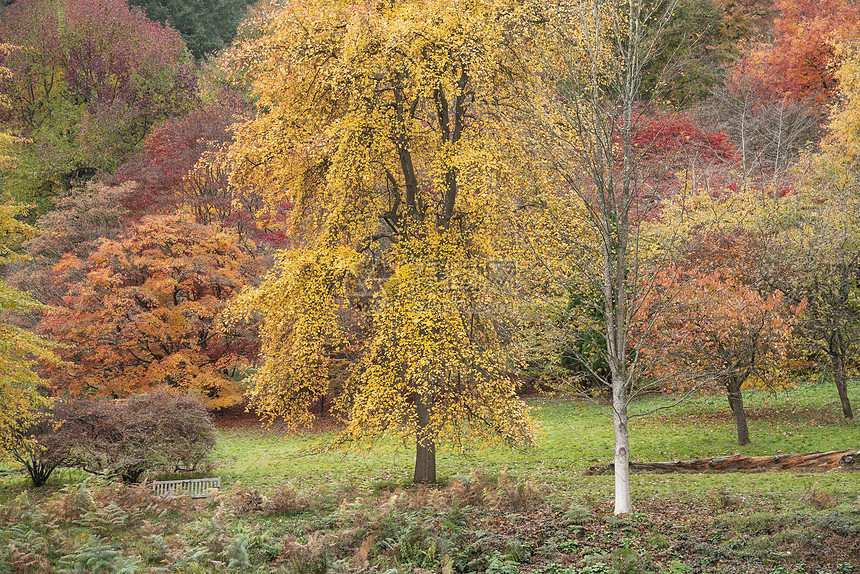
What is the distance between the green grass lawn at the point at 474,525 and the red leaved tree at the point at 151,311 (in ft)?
23.4

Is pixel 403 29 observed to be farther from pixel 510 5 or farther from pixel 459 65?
pixel 510 5

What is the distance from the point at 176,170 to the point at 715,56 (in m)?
31.2

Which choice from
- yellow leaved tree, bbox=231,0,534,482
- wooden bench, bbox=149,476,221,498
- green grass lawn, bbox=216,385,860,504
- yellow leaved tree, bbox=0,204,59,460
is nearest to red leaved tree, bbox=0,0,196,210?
green grass lawn, bbox=216,385,860,504

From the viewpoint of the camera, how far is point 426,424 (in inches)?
509

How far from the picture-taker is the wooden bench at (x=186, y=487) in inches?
524

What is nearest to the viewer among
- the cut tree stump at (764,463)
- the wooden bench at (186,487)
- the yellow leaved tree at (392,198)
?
the yellow leaved tree at (392,198)

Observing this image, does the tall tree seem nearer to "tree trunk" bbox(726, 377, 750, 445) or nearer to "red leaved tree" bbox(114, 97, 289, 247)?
"tree trunk" bbox(726, 377, 750, 445)

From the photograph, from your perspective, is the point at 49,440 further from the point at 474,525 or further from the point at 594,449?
the point at 594,449

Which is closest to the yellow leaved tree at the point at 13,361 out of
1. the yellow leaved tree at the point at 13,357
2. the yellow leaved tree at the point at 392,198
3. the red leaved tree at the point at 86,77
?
the yellow leaved tree at the point at 13,357

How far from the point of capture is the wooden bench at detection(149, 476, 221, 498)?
13.3 m

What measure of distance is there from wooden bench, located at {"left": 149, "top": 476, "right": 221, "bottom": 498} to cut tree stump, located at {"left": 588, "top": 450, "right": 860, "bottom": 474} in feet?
27.6

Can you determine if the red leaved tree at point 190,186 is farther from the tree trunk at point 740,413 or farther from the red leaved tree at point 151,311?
the tree trunk at point 740,413

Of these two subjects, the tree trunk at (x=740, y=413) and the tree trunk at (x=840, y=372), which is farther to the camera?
the tree trunk at (x=840, y=372)

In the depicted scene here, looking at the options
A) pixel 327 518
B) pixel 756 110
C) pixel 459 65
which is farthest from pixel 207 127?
pixel 756 110
